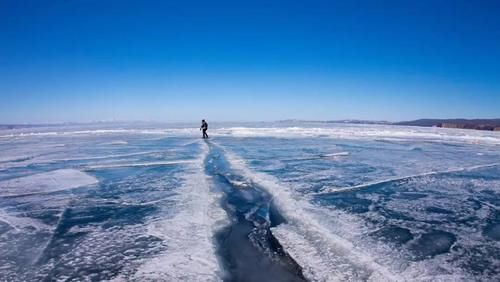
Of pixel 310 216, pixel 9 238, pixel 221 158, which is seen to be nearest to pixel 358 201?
pixel 310 216

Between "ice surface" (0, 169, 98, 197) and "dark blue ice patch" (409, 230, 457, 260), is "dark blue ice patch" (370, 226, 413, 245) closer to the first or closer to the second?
"dark blue ice patch" (409, 230, 457, 260)

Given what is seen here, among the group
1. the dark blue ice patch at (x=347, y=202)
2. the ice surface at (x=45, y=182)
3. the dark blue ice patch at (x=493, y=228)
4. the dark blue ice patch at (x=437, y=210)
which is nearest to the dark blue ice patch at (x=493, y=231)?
the dark blue ice patch at (x=493, y=228)

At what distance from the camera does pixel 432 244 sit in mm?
4297

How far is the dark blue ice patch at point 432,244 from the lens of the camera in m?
3.99

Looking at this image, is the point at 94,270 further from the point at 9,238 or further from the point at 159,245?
the point at 9,238

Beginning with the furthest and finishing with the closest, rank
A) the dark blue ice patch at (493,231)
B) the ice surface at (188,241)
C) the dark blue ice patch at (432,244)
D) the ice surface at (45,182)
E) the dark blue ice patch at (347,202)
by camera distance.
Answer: the ice surface at (45,182)
the dark blue ice patch at (347,202)
the dark blue ice patch at (493,231)
the dark blue ice patch at (432,244)
the ice surface at (188,241)

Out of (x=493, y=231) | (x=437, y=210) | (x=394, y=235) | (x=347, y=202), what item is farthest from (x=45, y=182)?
(x=493, y=231)

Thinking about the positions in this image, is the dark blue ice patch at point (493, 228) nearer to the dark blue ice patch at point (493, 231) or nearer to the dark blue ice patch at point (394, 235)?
the dark blue ice patch at point (493, 231)

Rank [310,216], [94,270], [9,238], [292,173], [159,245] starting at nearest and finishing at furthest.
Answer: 1. [94,270]
2. [159,245]
3. [9,238]
4. [310,216]
5. [292,173]

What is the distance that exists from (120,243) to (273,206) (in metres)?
2.79

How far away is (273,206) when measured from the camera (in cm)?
619

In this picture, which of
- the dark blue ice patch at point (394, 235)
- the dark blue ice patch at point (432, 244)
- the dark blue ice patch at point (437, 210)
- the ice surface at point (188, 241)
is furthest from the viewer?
the dark blue ice patch at point (437, 210)

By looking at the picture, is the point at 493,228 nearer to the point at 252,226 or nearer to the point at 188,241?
the point at 252,226

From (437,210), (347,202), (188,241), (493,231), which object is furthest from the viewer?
(347,202)
